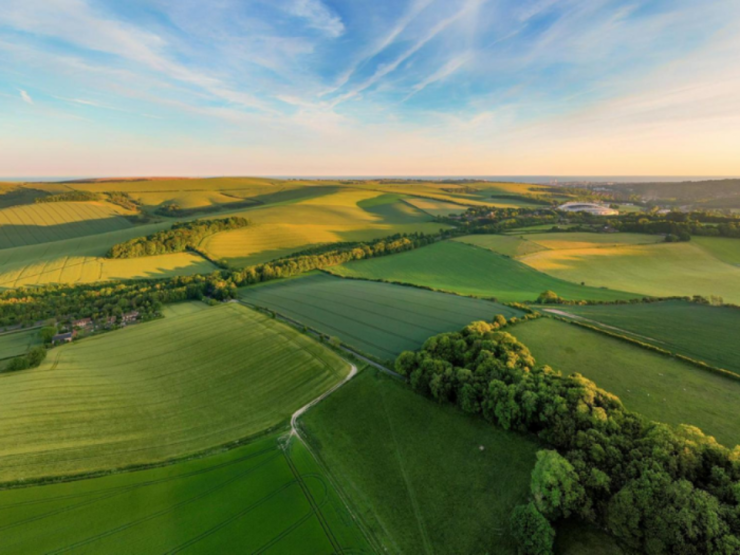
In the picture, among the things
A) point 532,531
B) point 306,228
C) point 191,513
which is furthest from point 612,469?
point 306,228

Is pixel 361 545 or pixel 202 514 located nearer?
pixel 361 545

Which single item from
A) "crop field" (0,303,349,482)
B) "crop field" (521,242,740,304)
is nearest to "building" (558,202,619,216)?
"crop field" (521,242,740,304)

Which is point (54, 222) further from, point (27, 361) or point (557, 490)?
point (557, 490)

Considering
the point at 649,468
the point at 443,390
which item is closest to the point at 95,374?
the point at 443,390

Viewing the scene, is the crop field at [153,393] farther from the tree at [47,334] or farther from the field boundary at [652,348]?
the field boundary at [652,348]

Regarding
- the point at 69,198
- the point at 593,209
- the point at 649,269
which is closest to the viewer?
the point at 649,269

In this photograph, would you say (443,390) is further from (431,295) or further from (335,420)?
(431,295)
